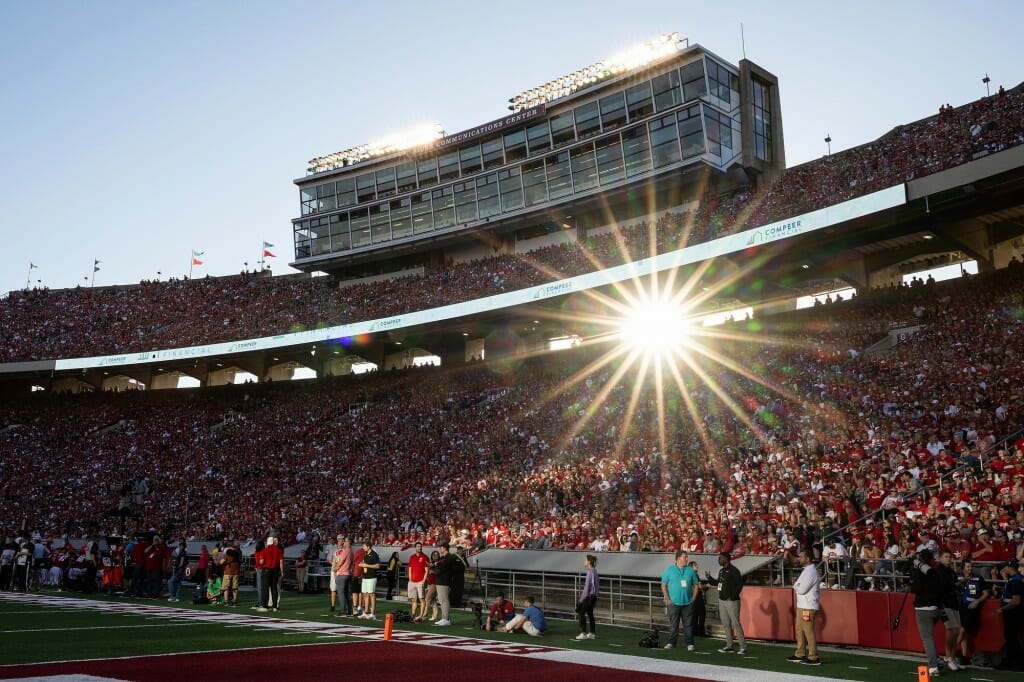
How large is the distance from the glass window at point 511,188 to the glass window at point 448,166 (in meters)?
3.39

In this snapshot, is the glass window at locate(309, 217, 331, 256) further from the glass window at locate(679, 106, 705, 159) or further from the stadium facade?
the glass window at locate(679, 106, 705, 159)

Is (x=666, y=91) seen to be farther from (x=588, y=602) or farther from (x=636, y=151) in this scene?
(x=588, y=602)

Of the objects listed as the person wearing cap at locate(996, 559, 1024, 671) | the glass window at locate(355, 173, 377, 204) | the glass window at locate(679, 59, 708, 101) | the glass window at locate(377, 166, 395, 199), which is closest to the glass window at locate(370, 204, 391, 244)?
the glass window at locate(377, 166, 395, 199)

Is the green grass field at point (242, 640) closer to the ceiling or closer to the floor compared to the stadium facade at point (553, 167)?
closer to the floor

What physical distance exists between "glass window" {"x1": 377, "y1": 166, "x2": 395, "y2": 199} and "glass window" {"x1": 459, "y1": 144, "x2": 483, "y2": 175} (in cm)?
477

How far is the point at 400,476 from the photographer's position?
3400 centimetres

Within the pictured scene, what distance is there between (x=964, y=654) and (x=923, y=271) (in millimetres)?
23968

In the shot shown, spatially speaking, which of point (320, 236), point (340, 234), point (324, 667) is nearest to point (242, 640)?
point (324, 667)

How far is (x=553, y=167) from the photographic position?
43000 mm

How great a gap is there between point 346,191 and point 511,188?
38.2ft

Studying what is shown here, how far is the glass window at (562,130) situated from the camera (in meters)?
→ 42.7

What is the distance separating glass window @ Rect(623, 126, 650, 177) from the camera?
3969cm

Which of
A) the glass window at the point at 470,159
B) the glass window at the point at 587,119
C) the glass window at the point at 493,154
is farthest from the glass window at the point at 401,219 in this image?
the glass window at the point at 587,119

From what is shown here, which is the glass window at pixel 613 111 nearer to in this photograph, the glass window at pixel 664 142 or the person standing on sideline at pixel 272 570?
the glass window at pixel 664 142
